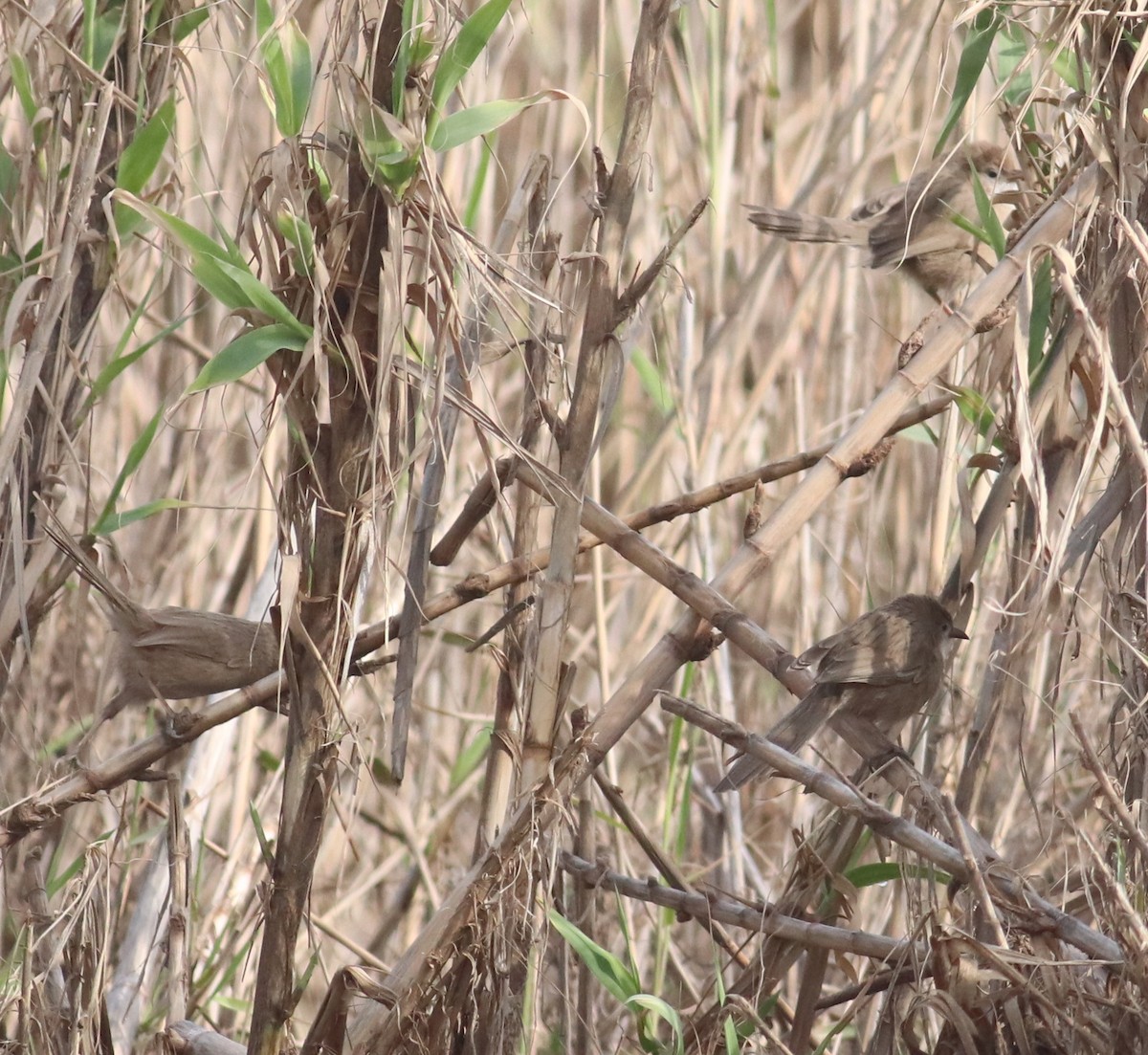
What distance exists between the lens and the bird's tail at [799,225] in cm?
329

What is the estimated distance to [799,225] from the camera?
3.33 meters

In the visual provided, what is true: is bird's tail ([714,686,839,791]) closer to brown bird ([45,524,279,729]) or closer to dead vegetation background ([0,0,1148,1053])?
dead vegetation background ([0,0,1148,1053])

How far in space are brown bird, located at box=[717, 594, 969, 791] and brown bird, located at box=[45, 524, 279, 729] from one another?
0.86 meters

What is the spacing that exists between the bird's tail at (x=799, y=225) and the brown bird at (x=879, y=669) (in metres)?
1.19

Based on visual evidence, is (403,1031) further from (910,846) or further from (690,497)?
(690,497)

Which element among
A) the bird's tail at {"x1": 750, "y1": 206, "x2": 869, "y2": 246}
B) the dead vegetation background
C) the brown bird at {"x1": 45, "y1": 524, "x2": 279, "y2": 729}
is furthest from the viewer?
the bird's tail at {"x1": 750, "y1": 206, "x2": 869, "y2": 246}

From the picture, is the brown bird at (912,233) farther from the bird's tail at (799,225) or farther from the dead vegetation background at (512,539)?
the dead vegetation background at (512,539)

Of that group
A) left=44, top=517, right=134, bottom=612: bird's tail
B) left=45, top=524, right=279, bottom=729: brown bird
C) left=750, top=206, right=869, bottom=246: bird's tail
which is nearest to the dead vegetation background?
left=44, top=517, right=134, bottom=612: bird's tail

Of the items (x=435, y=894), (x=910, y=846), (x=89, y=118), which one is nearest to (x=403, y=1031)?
(x=910, y=846)

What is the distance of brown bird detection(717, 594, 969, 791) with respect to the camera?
230 cm

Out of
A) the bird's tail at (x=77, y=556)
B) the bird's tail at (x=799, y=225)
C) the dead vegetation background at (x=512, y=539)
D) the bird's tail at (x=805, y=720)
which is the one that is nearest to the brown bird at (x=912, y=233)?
the bird's tail at (x=799, y=225)

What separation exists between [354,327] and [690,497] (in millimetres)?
587

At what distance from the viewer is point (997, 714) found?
206 cm

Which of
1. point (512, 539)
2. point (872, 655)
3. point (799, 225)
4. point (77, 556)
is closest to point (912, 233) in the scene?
point (799, 225)
